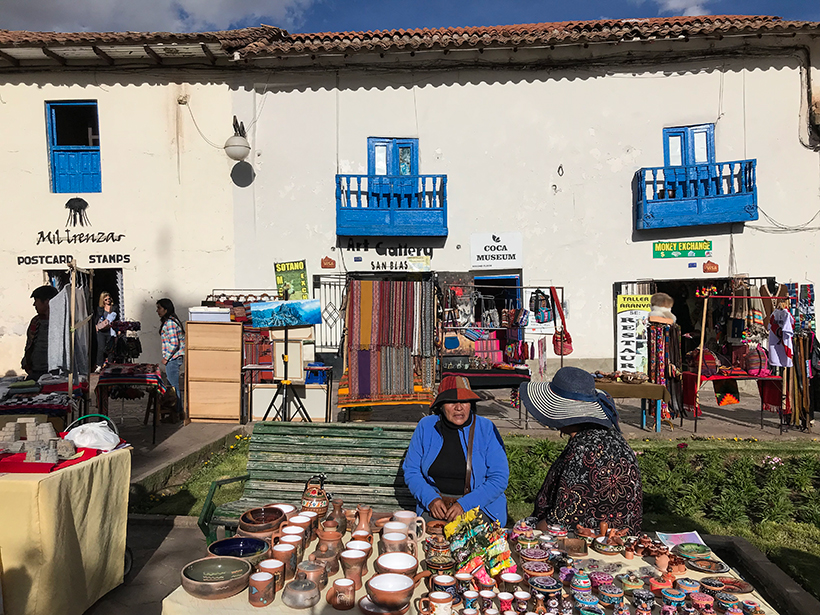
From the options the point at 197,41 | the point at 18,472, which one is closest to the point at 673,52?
the point at 197,41

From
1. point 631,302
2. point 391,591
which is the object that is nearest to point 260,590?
point 391,591

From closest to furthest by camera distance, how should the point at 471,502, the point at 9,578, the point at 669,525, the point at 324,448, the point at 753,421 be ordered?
the point at 9,578 → the point at 471,502 → the point at 324,448 → the point at 669,525 → the point at 753,421

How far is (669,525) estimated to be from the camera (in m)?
4.82

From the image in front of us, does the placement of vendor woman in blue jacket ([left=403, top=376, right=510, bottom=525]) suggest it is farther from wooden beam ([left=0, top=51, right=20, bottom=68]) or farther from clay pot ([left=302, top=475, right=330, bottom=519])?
wooden beam ([left=0, top=51, right=20, bottom=68])

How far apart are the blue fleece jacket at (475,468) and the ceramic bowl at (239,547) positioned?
1070mm

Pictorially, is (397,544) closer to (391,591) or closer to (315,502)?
(391,591)

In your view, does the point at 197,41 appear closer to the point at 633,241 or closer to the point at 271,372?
the point at 271,372

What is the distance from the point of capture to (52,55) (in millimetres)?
11148

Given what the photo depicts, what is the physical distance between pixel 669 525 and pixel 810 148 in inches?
387

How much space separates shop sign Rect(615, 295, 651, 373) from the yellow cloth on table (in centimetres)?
936

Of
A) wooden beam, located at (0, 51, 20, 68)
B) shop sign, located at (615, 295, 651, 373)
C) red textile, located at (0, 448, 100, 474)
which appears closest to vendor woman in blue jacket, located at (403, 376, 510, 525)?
red textile, located at (0, 448, 100, 474)

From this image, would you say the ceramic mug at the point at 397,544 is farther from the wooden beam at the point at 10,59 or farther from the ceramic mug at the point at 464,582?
the wooden beam at the point at 10,59

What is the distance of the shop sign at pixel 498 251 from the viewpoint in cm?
1162

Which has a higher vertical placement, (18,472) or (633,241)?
(633,241)
